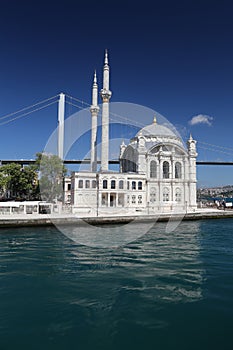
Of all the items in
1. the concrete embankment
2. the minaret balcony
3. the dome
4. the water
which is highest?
the minaret balcony

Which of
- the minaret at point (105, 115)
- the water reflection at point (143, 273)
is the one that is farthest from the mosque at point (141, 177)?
the water reflection at point (143, 273)

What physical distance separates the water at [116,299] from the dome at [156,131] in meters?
29.9

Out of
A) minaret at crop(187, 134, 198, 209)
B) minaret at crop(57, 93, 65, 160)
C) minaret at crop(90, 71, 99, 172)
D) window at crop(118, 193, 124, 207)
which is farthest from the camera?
minaret at crop(57, 93, 65, 160)

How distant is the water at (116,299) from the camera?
4988mm

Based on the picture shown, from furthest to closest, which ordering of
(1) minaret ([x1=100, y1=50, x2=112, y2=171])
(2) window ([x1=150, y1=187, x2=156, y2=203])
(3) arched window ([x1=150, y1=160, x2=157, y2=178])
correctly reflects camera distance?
(3) arched window ([x1=150, y1=160, x2=157, y2=178]) → (1) minaret ([x1=100, y1=50, x2=112, y2=171]) → (2) window ([x1=150, y1=187, x2=156, y2=203])

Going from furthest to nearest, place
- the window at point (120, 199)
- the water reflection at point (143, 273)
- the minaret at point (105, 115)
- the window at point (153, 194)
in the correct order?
the minaret at point (105, 115), the window at point (153, 194), the window at point (120, 199), the water reflection at point (143, 273)

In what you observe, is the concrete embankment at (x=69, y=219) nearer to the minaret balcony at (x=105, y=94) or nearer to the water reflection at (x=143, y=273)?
the water reflection at (x=143, y=273)

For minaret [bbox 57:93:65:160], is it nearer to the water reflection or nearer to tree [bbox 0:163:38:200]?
tree [bbox 0:163:38:200]

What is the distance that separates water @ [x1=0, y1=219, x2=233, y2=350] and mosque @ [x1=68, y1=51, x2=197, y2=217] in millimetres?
18349

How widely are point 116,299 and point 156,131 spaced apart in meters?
36.4

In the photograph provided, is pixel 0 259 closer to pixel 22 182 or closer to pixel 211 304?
pixel 211 304

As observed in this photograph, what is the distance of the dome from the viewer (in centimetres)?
4050

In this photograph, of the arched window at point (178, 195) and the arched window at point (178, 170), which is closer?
the arched window at point (178, 195)

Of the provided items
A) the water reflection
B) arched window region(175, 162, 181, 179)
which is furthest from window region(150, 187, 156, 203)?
the water reflection
